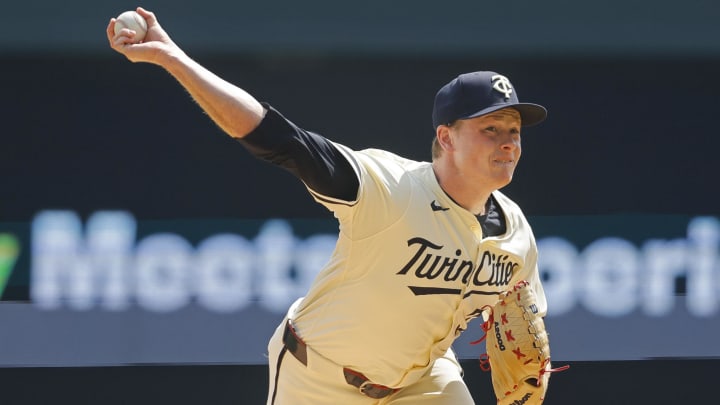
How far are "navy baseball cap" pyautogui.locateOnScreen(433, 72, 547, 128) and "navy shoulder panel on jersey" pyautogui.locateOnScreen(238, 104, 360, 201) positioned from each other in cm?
44

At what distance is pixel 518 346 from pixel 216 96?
1265mm

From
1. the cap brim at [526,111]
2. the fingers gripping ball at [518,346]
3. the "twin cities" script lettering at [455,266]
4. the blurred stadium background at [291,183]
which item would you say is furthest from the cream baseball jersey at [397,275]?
the blurred stadium background at [291,183]

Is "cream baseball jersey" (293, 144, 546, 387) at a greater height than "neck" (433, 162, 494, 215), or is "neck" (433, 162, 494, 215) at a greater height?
"neck" (433, 162, 494, 215)

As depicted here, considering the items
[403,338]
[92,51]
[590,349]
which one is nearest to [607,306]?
[590,349]

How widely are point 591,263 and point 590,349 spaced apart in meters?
0.38

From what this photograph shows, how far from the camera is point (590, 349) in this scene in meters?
4.75

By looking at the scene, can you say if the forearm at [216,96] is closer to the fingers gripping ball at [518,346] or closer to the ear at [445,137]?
the ear at [445,137]

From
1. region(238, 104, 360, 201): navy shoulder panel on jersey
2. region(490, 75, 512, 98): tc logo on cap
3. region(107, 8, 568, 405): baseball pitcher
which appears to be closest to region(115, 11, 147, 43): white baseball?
region(238, 104, 360, 201): navy shoulder panel on jersey

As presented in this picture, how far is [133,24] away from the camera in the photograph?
2457 mm

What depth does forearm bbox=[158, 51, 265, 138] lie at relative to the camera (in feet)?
7.95

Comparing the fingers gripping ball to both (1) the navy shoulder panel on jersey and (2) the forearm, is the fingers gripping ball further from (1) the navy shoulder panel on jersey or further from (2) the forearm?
(2) the forearm

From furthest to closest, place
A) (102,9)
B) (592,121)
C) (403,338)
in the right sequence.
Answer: (592,121) → (102,9) → (403,338)

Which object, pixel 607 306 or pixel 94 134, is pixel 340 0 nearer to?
pixel 94 134

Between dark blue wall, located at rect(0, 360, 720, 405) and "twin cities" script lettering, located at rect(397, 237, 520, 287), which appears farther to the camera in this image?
dark blue wall, located at rect(0, 360, 720, 405)
